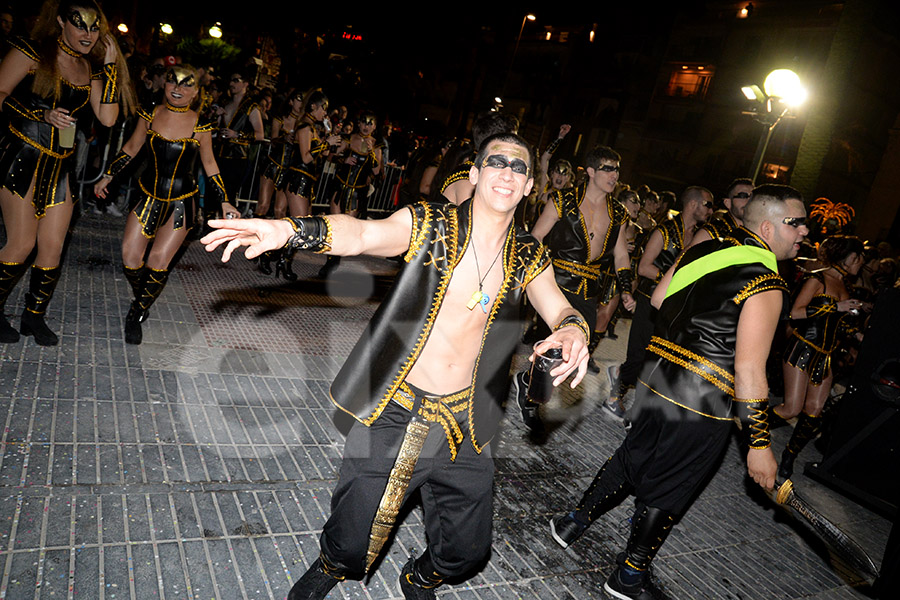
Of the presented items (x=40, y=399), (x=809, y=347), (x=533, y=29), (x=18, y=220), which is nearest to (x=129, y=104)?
(x=18, y=220)

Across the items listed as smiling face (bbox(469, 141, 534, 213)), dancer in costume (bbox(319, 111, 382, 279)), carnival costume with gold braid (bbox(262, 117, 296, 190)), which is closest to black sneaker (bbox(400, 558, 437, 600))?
smiling face (bbox(469, 141, 534, 213))

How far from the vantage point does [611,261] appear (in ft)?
24.2

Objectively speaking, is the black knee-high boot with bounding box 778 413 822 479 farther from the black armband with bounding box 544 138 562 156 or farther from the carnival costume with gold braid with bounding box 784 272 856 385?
the black armband with bounding box 544 138 562 156

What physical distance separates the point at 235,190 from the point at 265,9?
1684 cm

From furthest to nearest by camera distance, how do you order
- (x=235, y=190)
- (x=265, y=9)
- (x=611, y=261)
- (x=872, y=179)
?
(x=872, y=179) → (x=265, y=9) → (x=235, y=190) → (x=611, y=261)

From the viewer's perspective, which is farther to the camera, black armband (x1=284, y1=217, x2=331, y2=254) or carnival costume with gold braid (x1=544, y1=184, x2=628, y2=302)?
carnival costume with gold braid (x1=544, y1=184, x2=628, y2=302)

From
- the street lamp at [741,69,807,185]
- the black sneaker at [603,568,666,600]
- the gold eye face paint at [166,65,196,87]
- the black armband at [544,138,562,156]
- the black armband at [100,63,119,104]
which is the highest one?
the street lamp at [741,69,807,185]

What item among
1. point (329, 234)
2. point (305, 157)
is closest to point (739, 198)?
point (329, 234)

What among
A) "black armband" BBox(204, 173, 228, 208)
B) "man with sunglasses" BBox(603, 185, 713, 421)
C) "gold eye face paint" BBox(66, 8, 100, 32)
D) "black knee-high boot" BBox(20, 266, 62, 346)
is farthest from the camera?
"man with sunglasses" BBox(603, 185, 713, 421)

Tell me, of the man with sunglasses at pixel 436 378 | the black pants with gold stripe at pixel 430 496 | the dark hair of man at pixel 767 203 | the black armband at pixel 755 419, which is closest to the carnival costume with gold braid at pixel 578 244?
the dark hair of man at pixel 767 203

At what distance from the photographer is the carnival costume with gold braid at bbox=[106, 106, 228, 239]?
5.02m

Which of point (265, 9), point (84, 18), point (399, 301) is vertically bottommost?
point (399, 301)

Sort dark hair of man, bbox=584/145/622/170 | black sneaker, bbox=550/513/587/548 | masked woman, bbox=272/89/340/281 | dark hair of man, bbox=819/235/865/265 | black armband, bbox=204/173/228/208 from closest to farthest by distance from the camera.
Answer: black sneaker, bbox=550/513/587/548 < black armband, bbox=204/173/228/208 < dark hair of man, bbox=584/145/622/170 < dark hair of man, bbox=819/235/865/265 < masked woman, bbox=272/89/340/281

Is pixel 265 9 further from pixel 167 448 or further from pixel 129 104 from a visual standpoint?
pixel 167 448
